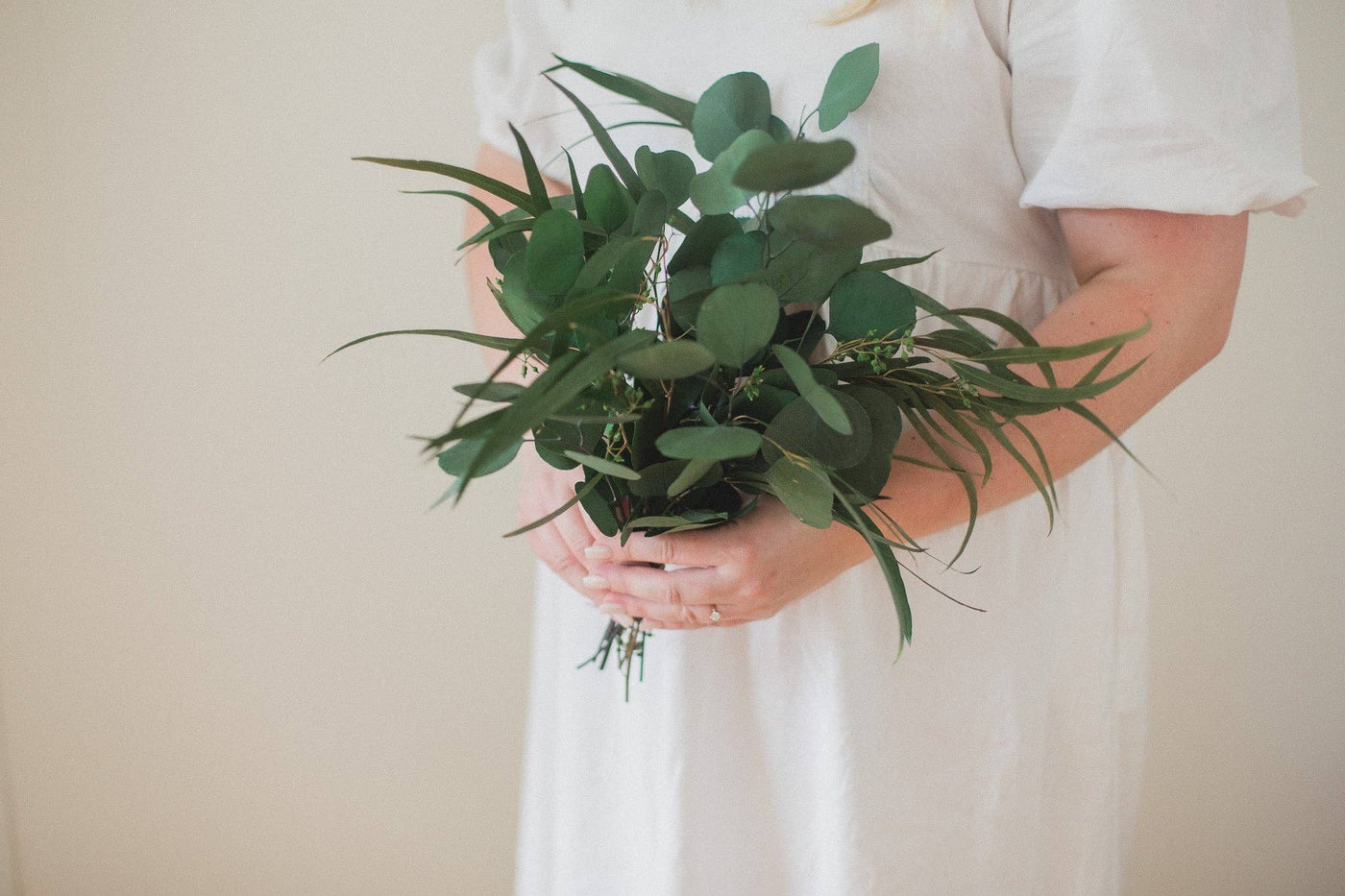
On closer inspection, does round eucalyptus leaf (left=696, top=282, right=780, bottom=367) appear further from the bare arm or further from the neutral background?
the neutral background

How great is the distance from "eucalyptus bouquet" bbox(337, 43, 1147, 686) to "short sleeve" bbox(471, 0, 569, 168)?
25 centimetres

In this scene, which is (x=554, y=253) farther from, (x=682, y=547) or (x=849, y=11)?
(x=849, y=11)

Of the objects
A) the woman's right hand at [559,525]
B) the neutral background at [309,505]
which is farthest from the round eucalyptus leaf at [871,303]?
the neutral background at [309,505]

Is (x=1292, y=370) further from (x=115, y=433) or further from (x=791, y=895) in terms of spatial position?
(x=115, y=433)

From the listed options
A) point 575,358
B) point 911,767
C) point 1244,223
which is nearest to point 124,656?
point 911,767

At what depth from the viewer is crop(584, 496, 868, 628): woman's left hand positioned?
51 centimetres

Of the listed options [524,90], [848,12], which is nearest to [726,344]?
[848,12]

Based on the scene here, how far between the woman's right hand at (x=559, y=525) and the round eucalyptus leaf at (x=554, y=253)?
21 cm

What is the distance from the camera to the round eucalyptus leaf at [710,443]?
35cm

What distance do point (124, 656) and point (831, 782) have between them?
3.14 feet

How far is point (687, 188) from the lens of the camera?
0.45m

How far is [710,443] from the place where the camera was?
35cm

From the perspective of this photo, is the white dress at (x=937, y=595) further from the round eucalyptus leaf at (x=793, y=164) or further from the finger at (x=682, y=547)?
the round eucalyptus leaf at (x=793, y=164)

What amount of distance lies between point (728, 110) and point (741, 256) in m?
0.09
